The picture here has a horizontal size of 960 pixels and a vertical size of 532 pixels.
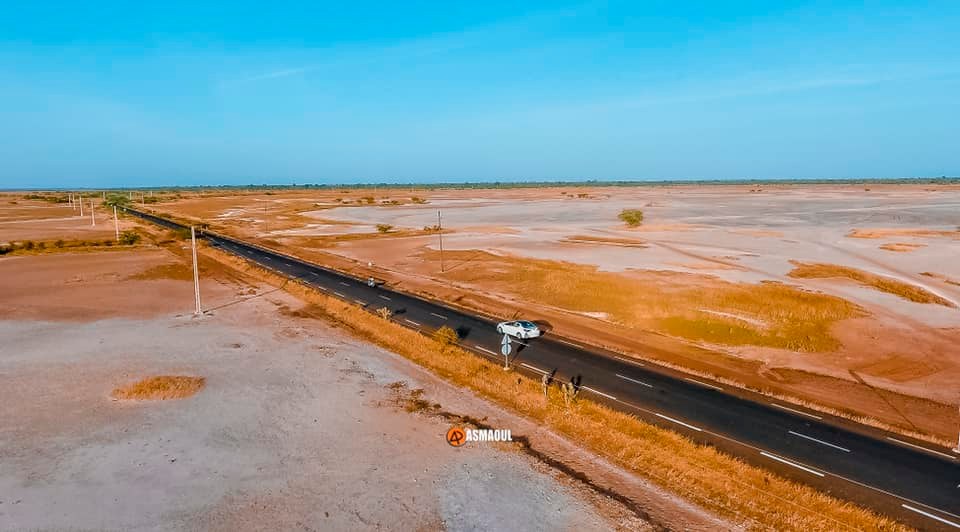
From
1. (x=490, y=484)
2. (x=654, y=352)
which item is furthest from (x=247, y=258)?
(x=490, y=484)

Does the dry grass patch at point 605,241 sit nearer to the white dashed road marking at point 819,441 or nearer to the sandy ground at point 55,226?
the white dashed road marking at point 819,441

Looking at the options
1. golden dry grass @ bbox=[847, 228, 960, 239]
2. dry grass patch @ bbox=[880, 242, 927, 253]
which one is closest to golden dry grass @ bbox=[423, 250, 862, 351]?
dry grass patch @ bbox=[880, 242, 927, 253]

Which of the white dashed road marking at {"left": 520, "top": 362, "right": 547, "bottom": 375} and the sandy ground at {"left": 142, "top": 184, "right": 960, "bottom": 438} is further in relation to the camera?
the white dashed road marking at {"left": 520, "top": 362, "right": 547, "bottom": 375}

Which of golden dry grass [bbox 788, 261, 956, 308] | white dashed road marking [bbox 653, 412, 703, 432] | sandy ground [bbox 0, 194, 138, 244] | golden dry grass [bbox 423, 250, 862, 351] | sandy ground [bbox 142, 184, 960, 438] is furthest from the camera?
sandy ground [bbox 0, 194, 138, 244]

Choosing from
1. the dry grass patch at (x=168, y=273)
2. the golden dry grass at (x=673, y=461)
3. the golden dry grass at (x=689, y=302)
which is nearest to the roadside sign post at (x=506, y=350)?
the golden dry grass at (x=673, y=461)

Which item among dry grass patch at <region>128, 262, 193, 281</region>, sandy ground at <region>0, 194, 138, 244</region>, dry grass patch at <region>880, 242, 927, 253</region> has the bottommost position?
dry grass patch at <region>128, 262, 193, 281</region>

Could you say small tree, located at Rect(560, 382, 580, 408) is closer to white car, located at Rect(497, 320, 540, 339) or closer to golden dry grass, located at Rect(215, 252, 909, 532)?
golden dry grass, located at Rect(215, 252, 909, 532)

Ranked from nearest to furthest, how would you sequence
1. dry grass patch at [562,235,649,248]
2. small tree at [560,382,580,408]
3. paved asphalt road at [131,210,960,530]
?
paved asphalt road at [131,210,960,530]
small tree at [560,382,580,408]
dry grass patch at [562,235,649,248]
